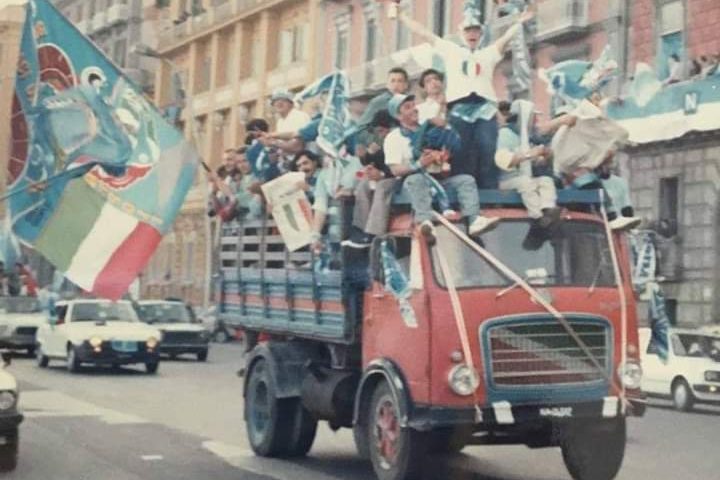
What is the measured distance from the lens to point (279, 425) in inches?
534

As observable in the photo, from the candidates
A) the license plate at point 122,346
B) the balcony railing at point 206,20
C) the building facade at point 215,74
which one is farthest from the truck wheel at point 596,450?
the balcony railing at point 206,20

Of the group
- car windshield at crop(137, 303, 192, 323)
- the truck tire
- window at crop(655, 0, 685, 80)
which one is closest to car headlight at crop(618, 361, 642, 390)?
the truck tire

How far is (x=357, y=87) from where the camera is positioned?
4547 centimetres

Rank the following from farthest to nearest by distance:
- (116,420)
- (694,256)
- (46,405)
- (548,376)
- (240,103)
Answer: (240,103) < (694,256) < (46,405) < (116,420) < (548,376)

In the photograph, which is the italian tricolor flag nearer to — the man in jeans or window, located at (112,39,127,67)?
the man in jeans

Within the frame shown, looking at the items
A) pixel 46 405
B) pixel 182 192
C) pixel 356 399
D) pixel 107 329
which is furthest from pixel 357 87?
pixel 356 399

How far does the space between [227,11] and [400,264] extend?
51.5 metres

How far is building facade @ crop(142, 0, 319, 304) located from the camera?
182 ft

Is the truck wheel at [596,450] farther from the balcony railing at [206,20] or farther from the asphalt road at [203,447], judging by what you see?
the balcony railing at [206,20]

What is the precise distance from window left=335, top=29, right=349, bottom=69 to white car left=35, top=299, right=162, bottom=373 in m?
22.9

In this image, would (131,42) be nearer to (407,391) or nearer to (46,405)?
(46,405)

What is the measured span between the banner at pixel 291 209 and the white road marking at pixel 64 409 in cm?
475

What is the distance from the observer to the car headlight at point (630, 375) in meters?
10.8

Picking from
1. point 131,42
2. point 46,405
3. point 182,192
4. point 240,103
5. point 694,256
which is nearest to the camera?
point 182,192
